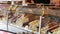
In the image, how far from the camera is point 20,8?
1.92 meters

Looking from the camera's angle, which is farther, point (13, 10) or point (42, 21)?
point (13, 10)

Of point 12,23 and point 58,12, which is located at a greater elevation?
point 58,12

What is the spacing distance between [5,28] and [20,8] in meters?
0.51

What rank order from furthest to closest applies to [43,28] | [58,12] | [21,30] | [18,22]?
[18,22] → [21,30] → [43,28] → [58,12]

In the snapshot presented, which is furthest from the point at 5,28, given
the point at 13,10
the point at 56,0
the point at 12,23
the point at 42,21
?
the point at 56,0

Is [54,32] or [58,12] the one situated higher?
[58,12]

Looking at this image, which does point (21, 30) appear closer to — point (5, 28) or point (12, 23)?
point (12, 23)

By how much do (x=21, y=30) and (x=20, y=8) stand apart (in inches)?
12.0

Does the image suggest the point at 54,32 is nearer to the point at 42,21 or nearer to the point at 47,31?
the point at 47,31

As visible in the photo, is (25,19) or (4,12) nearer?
(25,19)

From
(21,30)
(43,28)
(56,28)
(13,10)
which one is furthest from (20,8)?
(56,28)

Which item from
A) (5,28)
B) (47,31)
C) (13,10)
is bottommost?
(5,28)

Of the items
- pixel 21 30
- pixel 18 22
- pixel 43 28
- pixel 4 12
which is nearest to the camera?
pixel 43 28

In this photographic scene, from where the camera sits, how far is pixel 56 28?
1.60 metres
